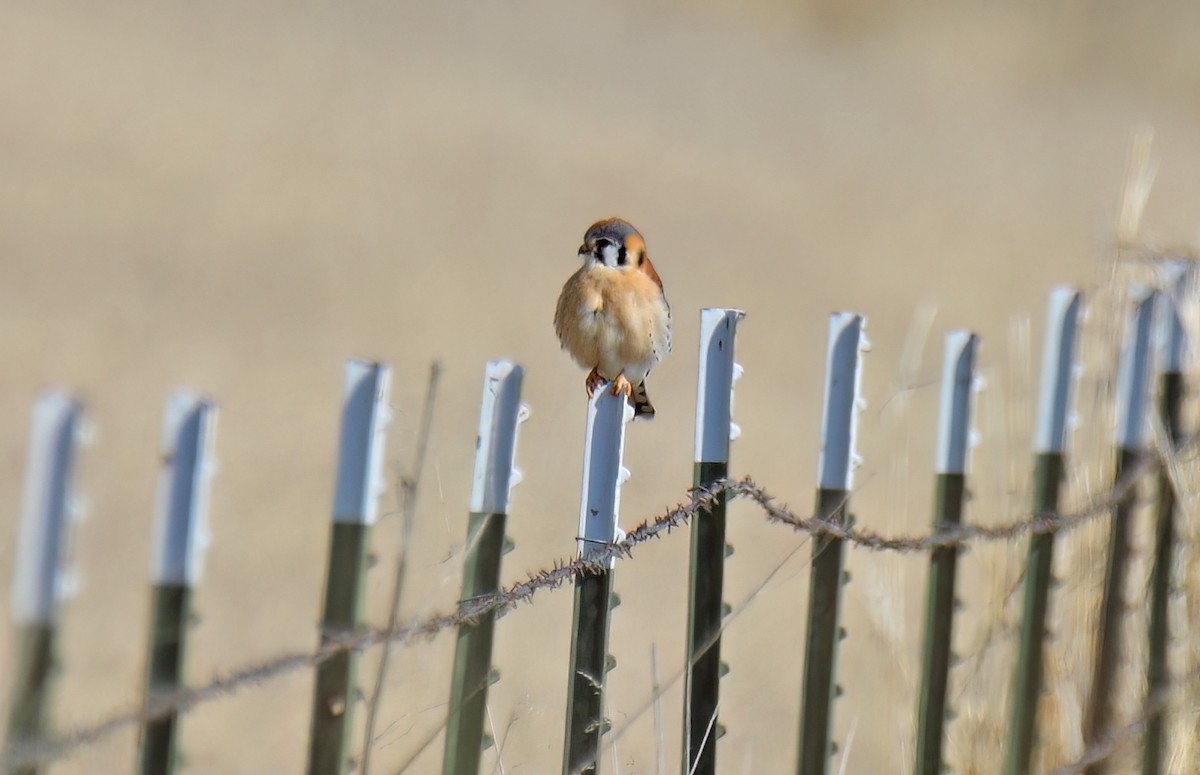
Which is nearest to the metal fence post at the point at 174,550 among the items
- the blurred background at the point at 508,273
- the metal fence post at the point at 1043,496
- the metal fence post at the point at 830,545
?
the blurred background at the point at 508,273

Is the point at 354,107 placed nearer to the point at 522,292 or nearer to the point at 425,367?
the point at 522,292

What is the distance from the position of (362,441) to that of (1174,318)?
2.28 m

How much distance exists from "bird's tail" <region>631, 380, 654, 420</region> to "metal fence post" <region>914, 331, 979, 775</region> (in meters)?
0.50

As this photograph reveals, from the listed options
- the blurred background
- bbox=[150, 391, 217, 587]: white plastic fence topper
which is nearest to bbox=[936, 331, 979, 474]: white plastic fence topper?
the blurred background

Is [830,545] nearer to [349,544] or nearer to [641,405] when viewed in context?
[641,405]

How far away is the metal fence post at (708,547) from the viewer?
2229 mm

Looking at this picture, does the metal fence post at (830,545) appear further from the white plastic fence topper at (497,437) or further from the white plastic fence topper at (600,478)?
the white plastic fence topper at (497,437)

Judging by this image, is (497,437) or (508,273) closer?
(497,437)

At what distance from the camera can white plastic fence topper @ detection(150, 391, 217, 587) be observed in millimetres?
1791

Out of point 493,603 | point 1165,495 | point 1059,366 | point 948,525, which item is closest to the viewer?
point 493,603

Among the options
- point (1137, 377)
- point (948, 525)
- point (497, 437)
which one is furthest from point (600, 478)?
point (1137, 377)

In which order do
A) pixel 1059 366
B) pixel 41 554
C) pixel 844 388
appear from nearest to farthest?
1. pixel 41 554
2. pixel 844 388
3. pixel 1059 366

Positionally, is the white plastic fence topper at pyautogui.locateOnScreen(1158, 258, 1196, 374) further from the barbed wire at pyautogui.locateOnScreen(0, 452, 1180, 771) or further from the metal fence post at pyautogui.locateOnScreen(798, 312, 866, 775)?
the metal fence post at pyautogui.locateOnScreen(798, 312, 866, 775)

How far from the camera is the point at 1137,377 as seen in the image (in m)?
3.39
